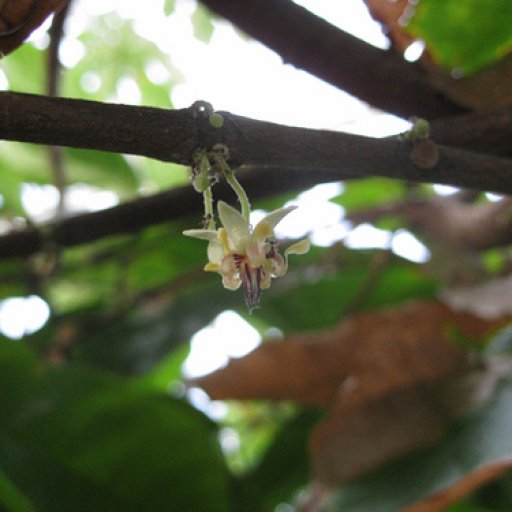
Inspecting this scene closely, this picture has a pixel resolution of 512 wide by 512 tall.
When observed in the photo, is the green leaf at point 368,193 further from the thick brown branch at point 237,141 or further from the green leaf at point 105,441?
the thick brown branch at point 237,141

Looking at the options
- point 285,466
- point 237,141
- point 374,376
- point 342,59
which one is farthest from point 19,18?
point 285,466

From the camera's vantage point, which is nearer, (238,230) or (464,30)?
(238,230)

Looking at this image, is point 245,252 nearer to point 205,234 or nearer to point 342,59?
point 205,234

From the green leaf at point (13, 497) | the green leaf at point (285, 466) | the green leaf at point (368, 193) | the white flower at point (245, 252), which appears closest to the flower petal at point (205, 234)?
the white flower at point (245, 252)

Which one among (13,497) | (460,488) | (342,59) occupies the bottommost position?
(460,488)

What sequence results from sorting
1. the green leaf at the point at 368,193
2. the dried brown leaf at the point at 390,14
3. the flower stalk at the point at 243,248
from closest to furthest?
the flower stalk at the point at 243,248 < the dried brown leaf at the point at 390,14 < the green leaf at the point at 368,193

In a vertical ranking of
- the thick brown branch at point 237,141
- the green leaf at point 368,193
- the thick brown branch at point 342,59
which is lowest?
the thick brown branch at point 237,141
